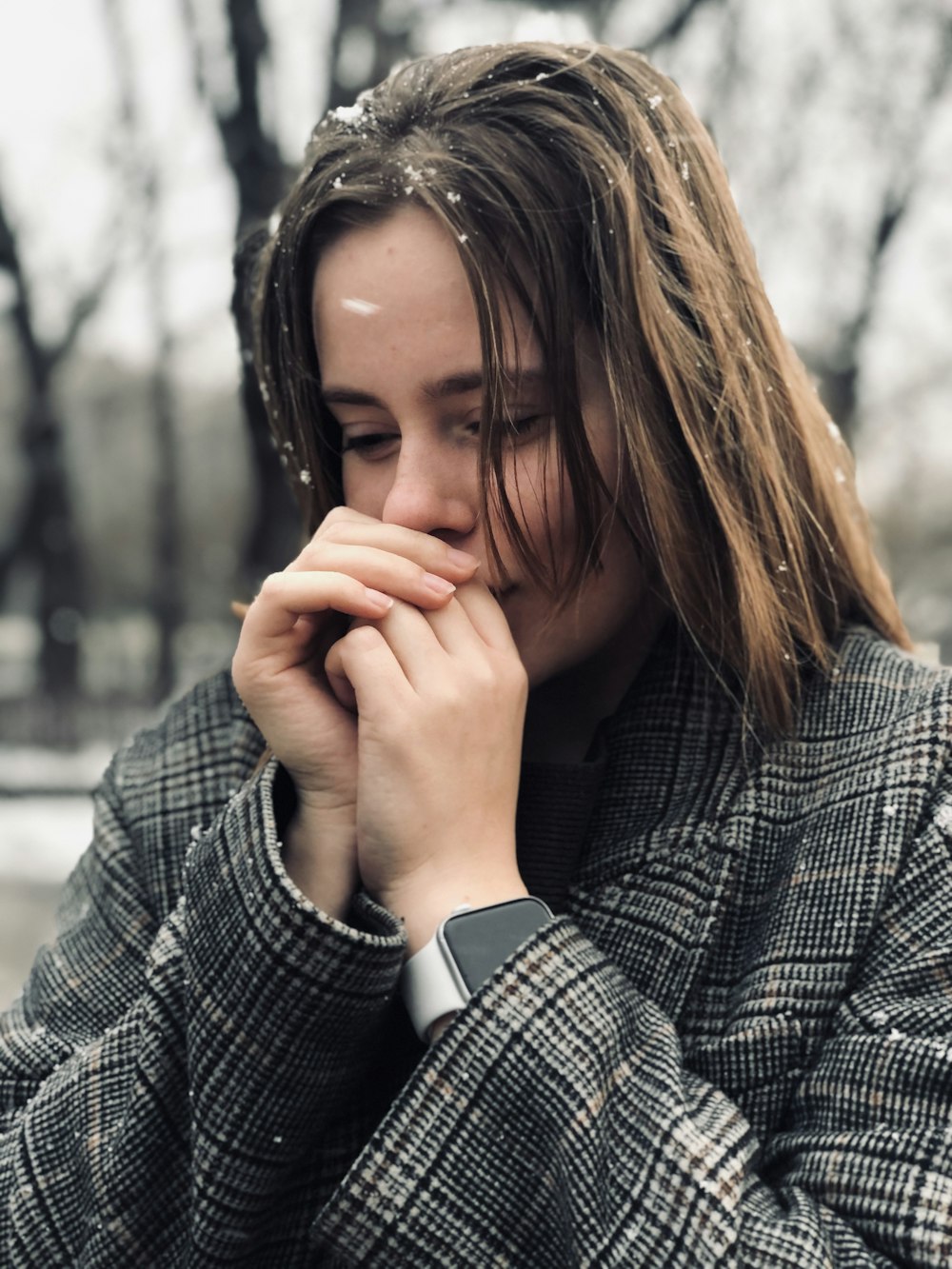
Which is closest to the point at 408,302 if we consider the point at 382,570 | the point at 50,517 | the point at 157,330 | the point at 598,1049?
the point at 382,570

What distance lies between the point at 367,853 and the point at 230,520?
78.7ft

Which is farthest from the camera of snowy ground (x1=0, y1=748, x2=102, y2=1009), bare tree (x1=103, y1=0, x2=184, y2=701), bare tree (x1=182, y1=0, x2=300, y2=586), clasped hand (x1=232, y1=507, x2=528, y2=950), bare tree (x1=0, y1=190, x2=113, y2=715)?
bare tree (x1=0, y1=190, x2=113, y2=715)

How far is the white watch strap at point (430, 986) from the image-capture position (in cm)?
127

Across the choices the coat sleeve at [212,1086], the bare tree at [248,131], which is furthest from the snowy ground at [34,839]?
the coat sleeve at [212,1086]

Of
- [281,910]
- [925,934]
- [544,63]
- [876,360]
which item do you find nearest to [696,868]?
[925,934]

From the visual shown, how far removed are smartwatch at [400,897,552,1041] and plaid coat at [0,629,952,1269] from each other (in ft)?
0.11

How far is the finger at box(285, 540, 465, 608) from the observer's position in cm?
144

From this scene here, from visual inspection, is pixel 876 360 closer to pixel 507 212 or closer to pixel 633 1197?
pixel 507 212

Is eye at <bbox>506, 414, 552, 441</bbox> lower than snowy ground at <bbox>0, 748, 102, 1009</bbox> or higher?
higher

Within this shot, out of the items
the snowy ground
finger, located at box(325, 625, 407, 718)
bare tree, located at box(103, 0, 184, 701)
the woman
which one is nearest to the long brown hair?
the woman

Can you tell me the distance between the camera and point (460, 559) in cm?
151

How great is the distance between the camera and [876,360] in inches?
348

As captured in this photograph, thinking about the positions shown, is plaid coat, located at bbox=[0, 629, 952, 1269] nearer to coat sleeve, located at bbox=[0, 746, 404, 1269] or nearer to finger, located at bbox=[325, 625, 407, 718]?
coat sleeve, located at bbox=[0, 746, 404, 1269]

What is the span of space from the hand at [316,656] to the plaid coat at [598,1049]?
77 mm
